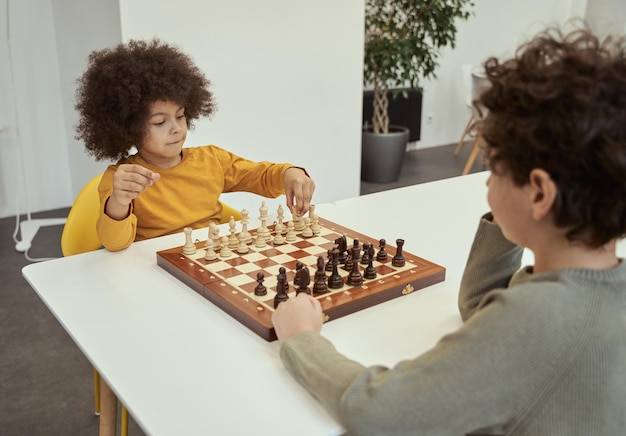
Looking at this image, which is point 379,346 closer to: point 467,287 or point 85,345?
point 467,287

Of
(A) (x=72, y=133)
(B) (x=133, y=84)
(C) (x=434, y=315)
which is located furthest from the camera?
(A) (x=72, y=133)

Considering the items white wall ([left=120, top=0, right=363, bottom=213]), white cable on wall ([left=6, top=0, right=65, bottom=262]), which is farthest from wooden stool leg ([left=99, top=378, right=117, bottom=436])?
white cable on wall ([left=6, top=0, right=65, bottom=262])

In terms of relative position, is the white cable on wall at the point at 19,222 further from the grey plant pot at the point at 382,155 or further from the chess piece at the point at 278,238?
the grey plant pot at the point at 382,155

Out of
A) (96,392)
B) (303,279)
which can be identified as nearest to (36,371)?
(96,392)

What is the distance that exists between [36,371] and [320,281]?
171 cm

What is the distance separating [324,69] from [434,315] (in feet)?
9.91

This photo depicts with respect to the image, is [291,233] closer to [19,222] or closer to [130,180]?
[130,180]

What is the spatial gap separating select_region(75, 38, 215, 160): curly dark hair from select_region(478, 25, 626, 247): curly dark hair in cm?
127

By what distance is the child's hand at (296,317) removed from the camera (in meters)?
1.15

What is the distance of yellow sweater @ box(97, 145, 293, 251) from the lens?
6.45ft

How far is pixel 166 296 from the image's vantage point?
1.40 meters

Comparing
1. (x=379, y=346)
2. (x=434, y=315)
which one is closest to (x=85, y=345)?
(x=379, y=346)

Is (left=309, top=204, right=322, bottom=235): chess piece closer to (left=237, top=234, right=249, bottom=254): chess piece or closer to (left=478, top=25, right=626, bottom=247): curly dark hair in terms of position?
(left=237, top=234, right=249, bottom=254): chess piece

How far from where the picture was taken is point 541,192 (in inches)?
34.6
